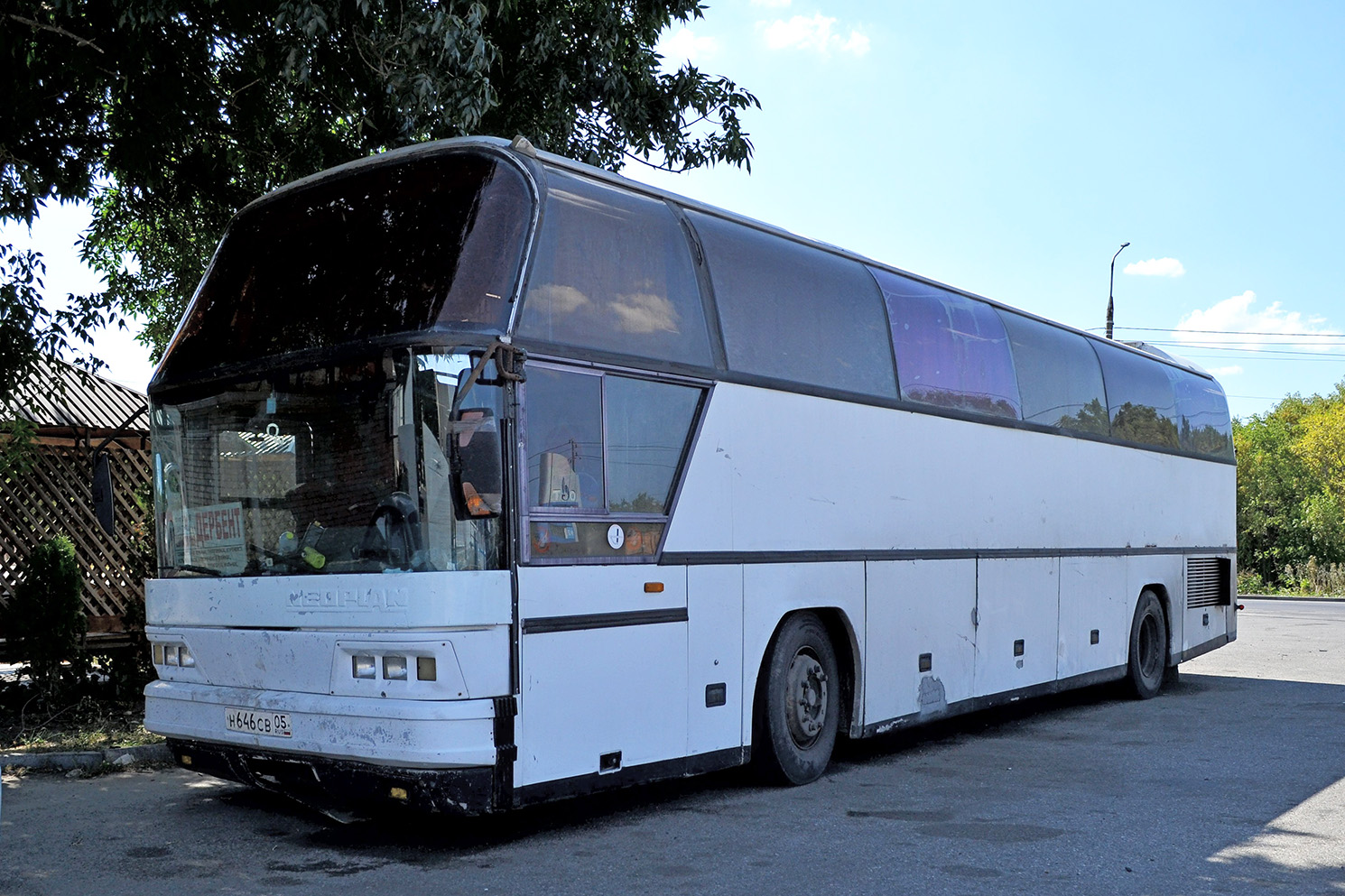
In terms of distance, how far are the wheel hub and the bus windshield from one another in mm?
2799

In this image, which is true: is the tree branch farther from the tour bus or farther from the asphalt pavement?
the asphalt pavement

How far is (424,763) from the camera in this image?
590cm

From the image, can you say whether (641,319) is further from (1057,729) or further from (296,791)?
(1057,729)

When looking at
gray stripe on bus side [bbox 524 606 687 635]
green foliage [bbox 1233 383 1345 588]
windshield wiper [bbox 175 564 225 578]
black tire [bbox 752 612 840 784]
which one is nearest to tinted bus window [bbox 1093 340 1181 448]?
black tire [bbox 752 612 840 784]

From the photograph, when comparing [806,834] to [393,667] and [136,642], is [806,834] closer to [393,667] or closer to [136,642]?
[393,667]

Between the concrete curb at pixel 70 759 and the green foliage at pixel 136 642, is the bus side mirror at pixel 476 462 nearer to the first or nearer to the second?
the concrete curb at pixel 70 759

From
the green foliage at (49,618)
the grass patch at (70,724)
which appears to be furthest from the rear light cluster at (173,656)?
the green foliage at (49,618)

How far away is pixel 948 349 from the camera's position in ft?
33.6

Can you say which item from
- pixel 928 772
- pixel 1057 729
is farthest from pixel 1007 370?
pixel 928 772

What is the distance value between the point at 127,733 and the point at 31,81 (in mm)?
4993

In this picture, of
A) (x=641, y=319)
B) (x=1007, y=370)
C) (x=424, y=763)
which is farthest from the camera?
(x=1007, y=370)

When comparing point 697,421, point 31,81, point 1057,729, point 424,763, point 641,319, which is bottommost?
point 1057,729

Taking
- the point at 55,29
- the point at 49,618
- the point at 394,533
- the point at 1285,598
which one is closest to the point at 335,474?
the point at 394,533

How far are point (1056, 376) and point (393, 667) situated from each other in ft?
25.6
